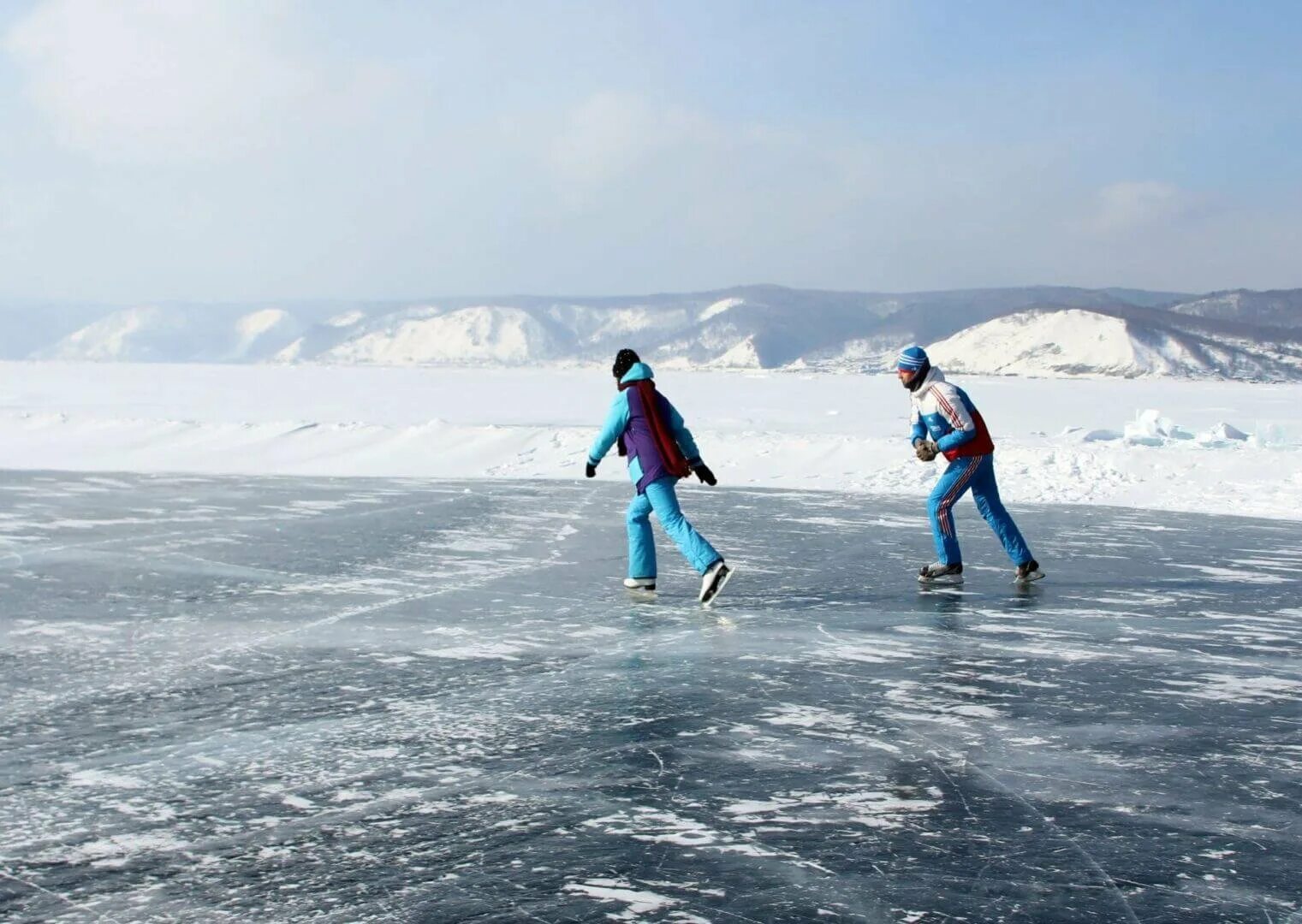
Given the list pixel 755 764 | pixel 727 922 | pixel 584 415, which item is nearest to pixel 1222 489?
pixel 755 764

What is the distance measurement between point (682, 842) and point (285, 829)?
1.04 meters

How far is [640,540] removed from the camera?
26.0 ft

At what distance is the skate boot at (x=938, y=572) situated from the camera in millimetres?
8516

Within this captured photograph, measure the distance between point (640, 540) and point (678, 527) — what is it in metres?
0.38

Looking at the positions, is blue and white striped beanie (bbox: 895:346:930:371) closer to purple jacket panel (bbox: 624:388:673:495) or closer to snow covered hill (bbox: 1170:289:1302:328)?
purple jacket panel (bbox: 624:388:673:495)

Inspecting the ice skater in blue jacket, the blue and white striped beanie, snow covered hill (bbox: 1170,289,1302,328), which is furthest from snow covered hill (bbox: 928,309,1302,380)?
the ice skater in blue jacket

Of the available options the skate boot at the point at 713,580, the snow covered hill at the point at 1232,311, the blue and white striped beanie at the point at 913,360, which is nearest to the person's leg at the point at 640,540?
the skate boot at the point at 713,580

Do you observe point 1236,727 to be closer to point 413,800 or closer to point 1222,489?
point 413,800

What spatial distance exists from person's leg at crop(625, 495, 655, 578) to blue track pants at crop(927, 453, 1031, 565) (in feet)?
5.68

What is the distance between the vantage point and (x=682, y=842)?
11.8 ft

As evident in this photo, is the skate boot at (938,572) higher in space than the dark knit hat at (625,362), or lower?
lower

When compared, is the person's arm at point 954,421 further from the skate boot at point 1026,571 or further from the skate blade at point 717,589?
the skate blade at point 717,589

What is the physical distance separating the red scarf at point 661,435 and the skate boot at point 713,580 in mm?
542

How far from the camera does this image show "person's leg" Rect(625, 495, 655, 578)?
7.86 m
